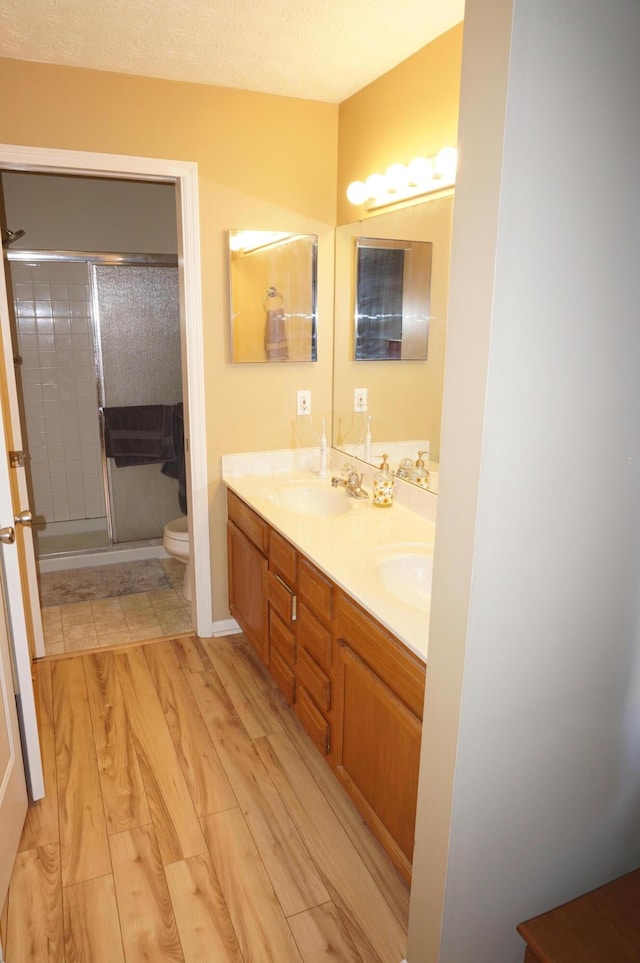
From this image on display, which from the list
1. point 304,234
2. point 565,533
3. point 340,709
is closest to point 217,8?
point 304,234

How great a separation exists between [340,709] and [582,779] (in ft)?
2.44

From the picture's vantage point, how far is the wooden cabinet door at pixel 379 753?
1594 millimetres

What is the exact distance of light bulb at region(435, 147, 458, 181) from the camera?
2096 mm

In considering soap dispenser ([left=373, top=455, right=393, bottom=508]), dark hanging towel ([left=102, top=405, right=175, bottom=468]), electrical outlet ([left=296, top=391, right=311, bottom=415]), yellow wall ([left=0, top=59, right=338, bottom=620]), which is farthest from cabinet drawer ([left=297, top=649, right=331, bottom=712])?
dark hanging towel ([left=102, top=405, right=175, bottom=468])

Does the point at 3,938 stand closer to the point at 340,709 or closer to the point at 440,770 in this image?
the point at 340,709

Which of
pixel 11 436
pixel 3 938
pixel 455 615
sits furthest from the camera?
pixel 11 436

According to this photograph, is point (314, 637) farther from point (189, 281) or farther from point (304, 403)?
point (189, 281)

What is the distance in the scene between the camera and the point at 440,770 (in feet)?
4.31

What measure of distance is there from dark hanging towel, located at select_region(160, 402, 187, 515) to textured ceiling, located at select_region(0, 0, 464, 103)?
219 cm

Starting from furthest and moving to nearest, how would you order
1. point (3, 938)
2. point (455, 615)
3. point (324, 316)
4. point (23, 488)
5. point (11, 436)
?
point (324, 316), point (23, 488), point (11, 436), point (3, 938), point (455, 615)

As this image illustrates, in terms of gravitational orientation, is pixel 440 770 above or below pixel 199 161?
below

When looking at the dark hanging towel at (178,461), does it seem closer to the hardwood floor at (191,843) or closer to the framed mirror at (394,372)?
the framed mirror at (394,372)

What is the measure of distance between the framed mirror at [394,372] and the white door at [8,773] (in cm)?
151

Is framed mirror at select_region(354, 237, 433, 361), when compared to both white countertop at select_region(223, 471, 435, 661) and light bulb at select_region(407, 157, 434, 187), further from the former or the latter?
white countertop at select_region(223, 471, 435, 661)
